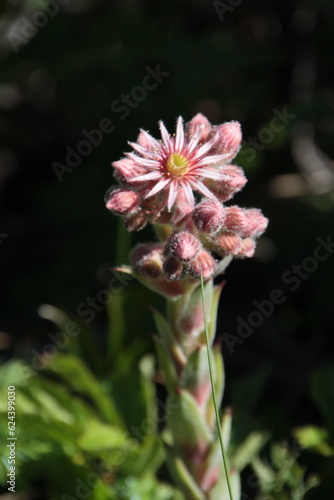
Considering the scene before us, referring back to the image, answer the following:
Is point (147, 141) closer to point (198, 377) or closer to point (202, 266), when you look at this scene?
point (202, 266)

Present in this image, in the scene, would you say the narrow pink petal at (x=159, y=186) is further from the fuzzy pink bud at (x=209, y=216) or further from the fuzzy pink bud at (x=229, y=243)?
the fuzzy pink bud at (x=229, y=243)

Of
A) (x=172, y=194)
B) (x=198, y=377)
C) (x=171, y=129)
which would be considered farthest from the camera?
(x=171, y=129)

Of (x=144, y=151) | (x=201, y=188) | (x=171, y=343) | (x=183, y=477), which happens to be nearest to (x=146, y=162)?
(x=144, y=151)

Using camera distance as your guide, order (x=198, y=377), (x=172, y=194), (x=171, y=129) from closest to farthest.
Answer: (x=172, y=194), (x=198, y=377), (x=171, y=129)

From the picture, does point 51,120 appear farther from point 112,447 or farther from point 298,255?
point 112,447

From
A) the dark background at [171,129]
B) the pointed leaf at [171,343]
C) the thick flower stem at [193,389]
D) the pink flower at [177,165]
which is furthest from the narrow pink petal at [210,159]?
the dark background at [171,129]

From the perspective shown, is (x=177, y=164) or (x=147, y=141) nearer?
(x=177, y=164)
